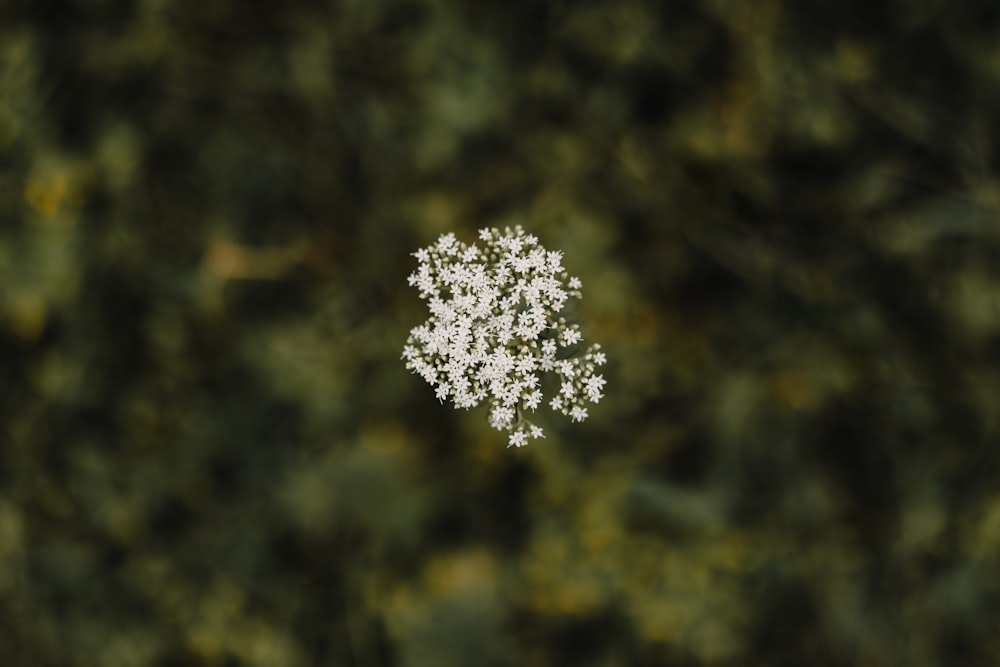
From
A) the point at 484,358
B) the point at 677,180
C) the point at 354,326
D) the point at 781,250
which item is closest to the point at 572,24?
the point at 677,180

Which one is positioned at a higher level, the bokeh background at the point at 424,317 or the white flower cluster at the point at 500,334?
the bokeh background at the point at 424,317

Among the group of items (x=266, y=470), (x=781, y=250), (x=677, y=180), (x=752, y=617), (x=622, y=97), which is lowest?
(x=752, y=617)

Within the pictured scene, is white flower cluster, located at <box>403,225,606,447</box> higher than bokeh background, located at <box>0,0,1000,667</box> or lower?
lower

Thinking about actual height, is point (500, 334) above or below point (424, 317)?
below

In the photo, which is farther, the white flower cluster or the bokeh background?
the bokeh background

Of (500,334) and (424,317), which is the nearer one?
(500,334)

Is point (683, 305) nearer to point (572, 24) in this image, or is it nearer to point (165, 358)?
point (572, 24)

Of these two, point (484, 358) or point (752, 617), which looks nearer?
point (484, 358)

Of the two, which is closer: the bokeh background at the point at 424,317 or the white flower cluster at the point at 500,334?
the white flower cluster at the point at 500,334
